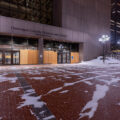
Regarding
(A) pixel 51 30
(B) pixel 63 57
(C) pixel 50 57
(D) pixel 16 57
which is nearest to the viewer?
(D) pixel 16 57

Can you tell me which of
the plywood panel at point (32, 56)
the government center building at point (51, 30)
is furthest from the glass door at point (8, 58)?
the plywood panel at point (32, 56)

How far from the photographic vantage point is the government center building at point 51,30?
2284 cm

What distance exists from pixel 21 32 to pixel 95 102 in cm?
2038

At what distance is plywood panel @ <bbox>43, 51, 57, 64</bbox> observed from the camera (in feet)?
88.0

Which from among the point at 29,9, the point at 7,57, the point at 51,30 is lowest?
the point at 7,57

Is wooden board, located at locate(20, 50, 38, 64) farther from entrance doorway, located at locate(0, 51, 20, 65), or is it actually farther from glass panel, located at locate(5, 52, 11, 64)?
glass panel, located at locate(5, 52, 11, 64)

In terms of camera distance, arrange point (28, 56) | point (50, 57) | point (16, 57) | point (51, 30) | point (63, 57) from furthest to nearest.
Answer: point (63, 57) < point (50, 57) < point (51, 30) < point (28, 56) < point (16, 57)

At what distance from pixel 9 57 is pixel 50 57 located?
847 cm

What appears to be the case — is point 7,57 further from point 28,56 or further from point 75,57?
point 75,57

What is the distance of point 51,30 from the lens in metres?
25.9

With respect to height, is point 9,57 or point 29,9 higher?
point 29,9

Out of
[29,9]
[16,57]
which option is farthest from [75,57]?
[29,9]

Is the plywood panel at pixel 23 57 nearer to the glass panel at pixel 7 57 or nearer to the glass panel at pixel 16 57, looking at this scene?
the glass panel at pixel 16 57

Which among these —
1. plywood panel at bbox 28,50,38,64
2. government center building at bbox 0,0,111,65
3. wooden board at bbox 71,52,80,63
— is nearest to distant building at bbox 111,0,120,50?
government center building at bbox 0,0,111,65
